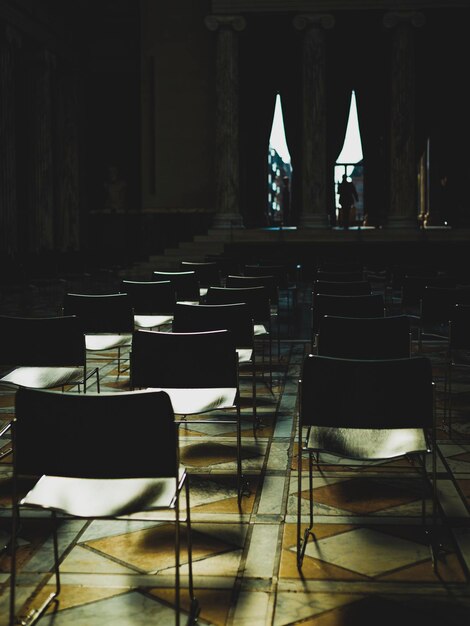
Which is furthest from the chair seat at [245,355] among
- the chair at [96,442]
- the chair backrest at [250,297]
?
the chair at [96,442]

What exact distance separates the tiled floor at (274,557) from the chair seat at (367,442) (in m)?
0.41

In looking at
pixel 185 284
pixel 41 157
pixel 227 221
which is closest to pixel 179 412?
pixel 185 284

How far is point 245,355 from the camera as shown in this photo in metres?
6.43

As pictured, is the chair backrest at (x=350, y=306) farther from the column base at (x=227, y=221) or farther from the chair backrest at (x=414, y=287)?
the column base at (x=227, y=221)

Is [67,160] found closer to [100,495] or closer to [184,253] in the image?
[184,253]

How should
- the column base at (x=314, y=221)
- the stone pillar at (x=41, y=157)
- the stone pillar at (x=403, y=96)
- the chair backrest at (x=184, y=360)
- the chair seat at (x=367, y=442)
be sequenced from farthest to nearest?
the stone pillar at (x=41, y=157)
the column base at (x=314, y=221)
the stone pillar at (x=403, y=96)
the chair backrest at (x=184, y=360)
the chair seat at (x=367, y=442)

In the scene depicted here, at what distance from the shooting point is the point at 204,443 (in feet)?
19.1

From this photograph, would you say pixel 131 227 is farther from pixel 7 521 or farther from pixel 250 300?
pixel 7 521

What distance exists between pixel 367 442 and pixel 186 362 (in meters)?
1.05

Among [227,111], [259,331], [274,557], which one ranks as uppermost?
[227,111]

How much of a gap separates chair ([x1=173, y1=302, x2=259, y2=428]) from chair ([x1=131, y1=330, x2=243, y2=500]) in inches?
47.6

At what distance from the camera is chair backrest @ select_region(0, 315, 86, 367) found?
5.38 meters

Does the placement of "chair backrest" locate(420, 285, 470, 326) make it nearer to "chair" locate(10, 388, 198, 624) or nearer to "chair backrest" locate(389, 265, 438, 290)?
"chair backrest" locate(389, 265, 438, 290)

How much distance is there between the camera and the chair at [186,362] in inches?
177
